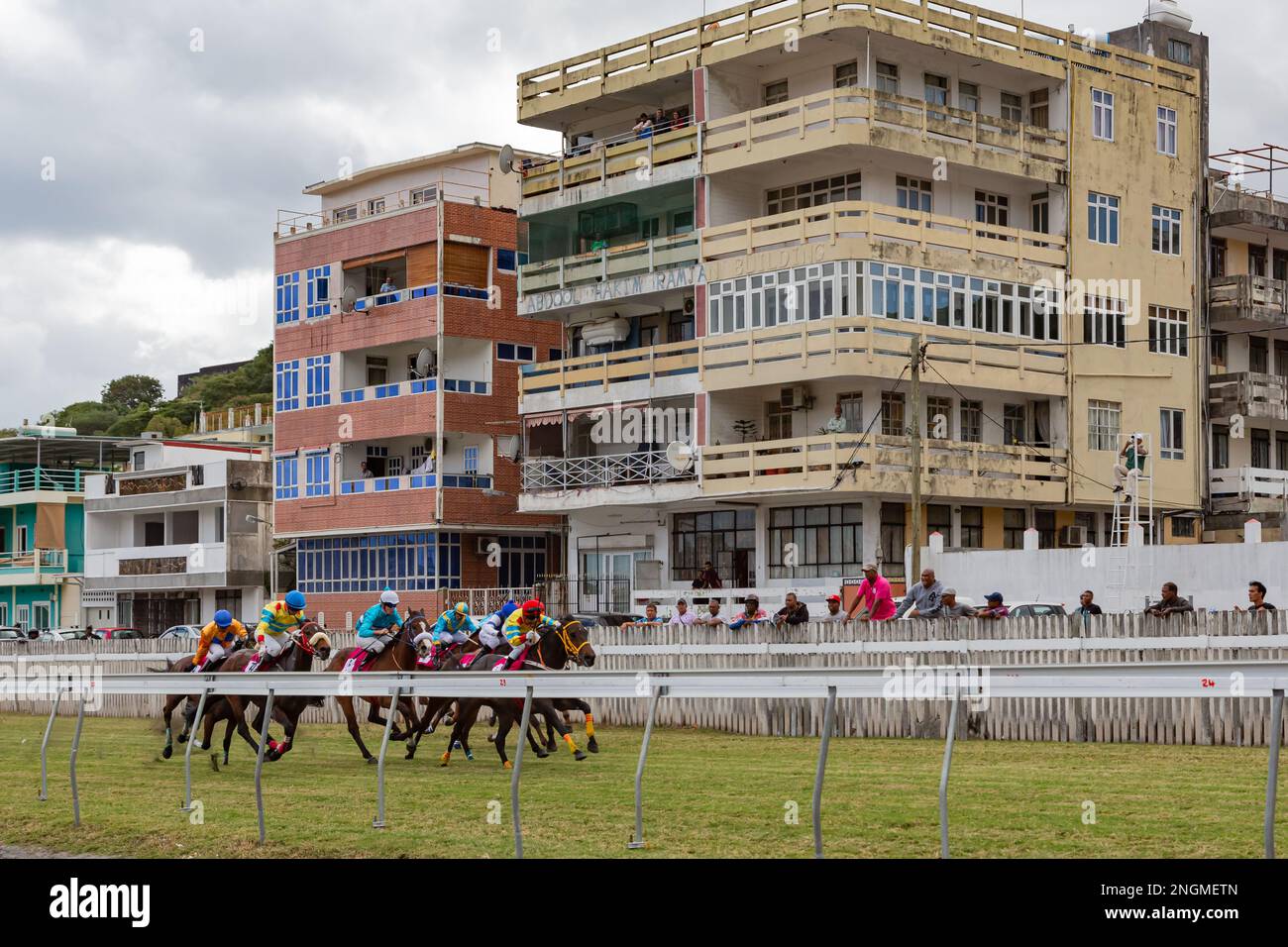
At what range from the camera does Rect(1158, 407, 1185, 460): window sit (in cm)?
4888

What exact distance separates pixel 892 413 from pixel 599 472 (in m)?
8.67

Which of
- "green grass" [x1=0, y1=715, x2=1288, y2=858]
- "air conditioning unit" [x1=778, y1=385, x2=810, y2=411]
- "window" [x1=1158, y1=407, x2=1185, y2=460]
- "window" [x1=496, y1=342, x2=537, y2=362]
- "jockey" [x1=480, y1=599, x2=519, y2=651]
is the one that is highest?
"window" [x1=496, y1=342, x2=537, y2=362]

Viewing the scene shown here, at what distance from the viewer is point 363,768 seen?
20188 millimetres

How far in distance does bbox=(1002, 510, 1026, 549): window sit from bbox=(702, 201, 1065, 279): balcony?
6.46 m

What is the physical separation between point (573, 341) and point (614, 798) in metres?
39.3

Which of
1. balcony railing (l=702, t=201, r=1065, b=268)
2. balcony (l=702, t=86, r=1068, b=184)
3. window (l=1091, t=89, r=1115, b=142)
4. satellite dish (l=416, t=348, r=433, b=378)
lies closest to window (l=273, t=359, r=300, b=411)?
satellite dish (l=416, t=348, r=433, b=378)

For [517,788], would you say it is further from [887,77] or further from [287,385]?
[287,385]

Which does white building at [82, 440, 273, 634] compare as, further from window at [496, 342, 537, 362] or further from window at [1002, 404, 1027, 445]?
window at [1002, 404, 1027, 445]

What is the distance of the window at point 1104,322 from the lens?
155 feet

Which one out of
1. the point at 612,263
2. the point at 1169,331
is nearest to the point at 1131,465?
the point at 1169,331
